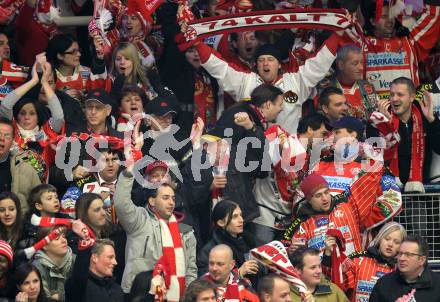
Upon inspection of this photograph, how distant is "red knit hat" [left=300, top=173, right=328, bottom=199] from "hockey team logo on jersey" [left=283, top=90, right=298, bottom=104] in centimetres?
198

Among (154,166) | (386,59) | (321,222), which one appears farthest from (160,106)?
(386,59)

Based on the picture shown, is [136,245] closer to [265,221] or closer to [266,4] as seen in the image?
[265,221]

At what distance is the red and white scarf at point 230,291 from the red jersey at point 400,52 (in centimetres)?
471

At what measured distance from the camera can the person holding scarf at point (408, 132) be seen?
67.0ft

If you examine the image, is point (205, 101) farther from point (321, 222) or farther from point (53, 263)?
point (53, 263)

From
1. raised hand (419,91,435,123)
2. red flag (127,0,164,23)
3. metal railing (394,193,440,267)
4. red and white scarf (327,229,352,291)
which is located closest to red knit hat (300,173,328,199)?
red and white scarf (327,229,352,291)

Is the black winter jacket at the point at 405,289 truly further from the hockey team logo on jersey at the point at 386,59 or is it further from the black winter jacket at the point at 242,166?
the hockey team logo on jersey at the point at 386,59

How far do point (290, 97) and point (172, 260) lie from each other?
3.30 meters

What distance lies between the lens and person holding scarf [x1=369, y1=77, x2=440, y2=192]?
804 inches

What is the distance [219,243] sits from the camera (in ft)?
61.2

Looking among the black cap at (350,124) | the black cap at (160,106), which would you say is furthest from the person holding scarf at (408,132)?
the black cap at (160,106)

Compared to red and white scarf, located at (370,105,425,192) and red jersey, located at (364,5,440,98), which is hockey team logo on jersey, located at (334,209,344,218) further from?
red jersey, located at (364,5,440,98)

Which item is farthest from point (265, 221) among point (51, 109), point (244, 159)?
point (51, 109)

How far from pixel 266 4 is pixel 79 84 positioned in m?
2.63
